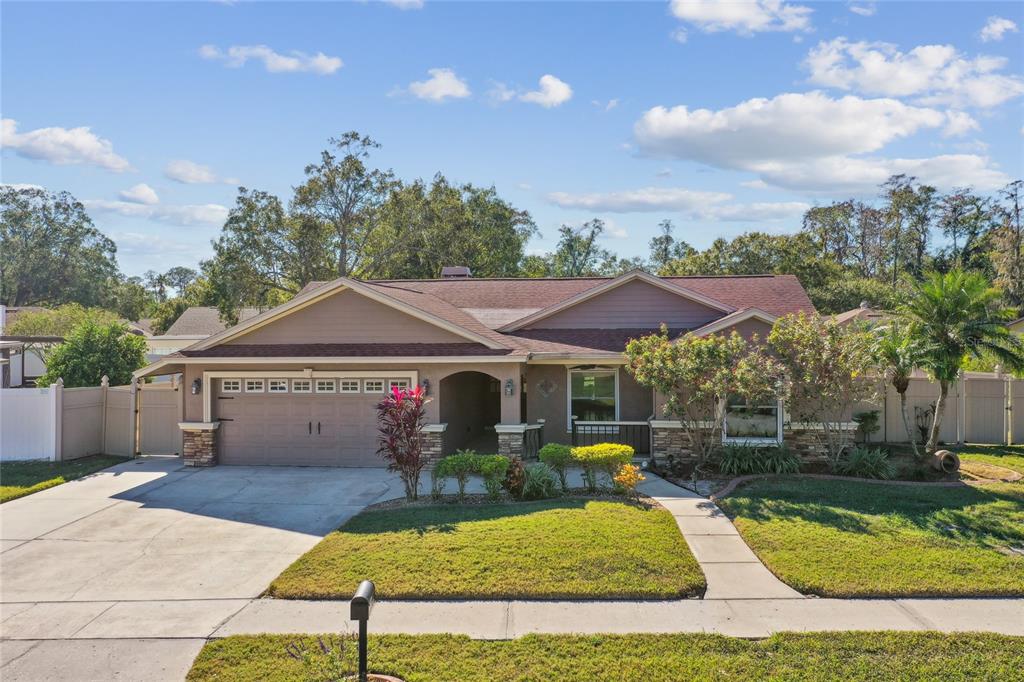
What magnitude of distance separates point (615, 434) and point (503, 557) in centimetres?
766

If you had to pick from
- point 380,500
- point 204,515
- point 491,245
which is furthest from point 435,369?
point 491,245

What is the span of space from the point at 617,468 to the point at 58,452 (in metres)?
12.5

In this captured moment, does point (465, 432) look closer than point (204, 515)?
No

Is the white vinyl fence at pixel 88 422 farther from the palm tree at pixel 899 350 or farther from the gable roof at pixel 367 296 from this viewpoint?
the palm tree at pixel 899 350

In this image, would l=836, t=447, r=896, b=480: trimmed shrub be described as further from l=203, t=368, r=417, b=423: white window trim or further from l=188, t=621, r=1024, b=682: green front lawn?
l=203, t=368, r=417, b=423: white window trim

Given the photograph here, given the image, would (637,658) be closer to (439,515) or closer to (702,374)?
(439,515)

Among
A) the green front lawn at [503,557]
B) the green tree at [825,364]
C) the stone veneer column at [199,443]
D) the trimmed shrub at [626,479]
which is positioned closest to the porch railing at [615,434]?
the green tree at [825,364]

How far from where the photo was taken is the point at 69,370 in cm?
1653

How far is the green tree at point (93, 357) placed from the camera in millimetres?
16594

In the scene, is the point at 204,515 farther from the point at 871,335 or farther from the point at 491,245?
the point at 491,245

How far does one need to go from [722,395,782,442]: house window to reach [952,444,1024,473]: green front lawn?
4174 mm

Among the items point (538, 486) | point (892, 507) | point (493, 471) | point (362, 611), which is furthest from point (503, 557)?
point (892, 507)

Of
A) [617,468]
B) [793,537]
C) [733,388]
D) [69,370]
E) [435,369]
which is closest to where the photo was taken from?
[793,537]

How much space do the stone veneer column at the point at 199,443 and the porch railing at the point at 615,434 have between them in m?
8.39
